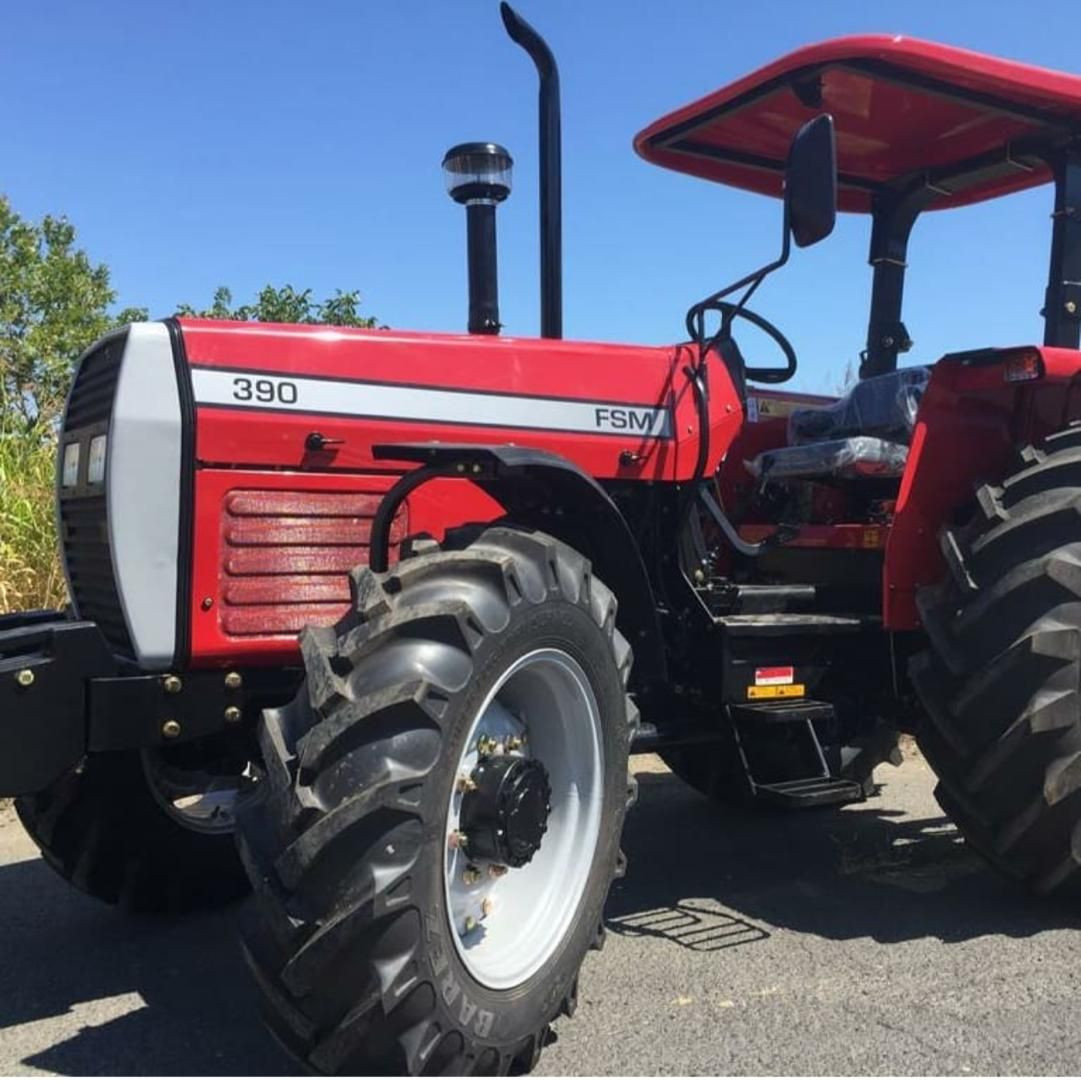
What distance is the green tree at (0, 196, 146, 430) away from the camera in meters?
14.5

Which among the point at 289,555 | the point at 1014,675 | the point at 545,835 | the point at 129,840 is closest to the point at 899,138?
the point at 1014,675

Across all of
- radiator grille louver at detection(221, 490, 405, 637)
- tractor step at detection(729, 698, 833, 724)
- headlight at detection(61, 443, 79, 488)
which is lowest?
tractor step at detection(729, 698, 833, 724)

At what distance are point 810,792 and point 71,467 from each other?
2.35 metres

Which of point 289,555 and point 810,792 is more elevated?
point 289,555

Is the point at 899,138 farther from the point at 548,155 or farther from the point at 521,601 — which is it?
the point at 521,601

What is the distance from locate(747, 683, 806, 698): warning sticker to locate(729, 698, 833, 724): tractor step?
22 mm

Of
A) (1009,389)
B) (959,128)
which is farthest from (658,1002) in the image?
(959,128)

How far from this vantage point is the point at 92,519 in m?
3.12

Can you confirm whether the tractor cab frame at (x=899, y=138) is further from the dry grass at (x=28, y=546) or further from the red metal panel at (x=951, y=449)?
the dry grass at (x=28, y=546)

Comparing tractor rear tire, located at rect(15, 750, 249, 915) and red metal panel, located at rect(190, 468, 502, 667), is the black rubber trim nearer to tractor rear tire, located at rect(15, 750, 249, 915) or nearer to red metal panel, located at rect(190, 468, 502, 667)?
red metal panel, located at rect(190, 468, 502, 667)

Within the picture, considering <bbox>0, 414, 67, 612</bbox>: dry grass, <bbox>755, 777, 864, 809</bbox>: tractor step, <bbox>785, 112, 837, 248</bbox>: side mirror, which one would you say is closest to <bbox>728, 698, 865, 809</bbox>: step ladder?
<bbox>755, 777, 864, 809</bbox>: tractor step

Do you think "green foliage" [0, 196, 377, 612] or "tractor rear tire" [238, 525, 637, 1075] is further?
"green foliage" [0, 196, 377, 612]

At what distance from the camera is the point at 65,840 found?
3615 mm

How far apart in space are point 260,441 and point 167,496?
0.27 meters
